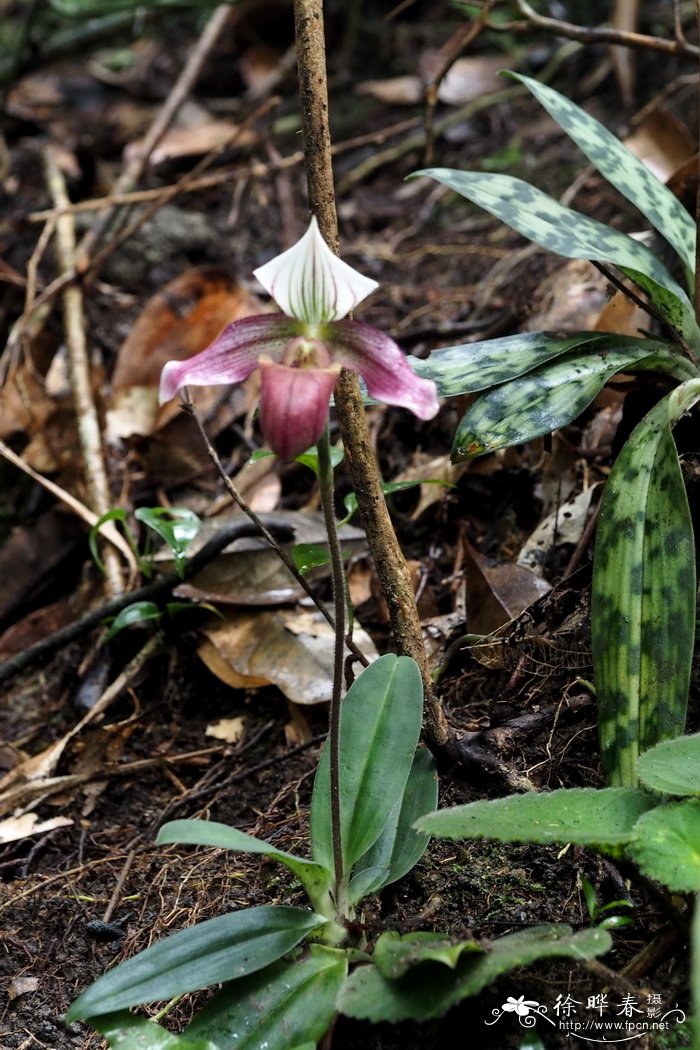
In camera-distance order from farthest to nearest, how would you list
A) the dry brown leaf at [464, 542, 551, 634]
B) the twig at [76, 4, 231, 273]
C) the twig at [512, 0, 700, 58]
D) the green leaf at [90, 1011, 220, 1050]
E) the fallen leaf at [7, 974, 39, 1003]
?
1. the twig at [76, 4, 231, 273]
2. the twig at [512, 0, 700, 58]
3. the dry brown leaf at [464, 542, 551, 634]
4. the fallen leaf at [7, 974, 39, 1003]
5. the green leaf at [90, 1011, 220, 1050]

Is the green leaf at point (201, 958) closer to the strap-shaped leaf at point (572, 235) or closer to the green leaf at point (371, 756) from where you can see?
the green leaf at point (371, 756)

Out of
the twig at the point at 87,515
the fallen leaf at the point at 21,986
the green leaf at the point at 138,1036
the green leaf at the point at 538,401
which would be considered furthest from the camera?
the twig at the point at 87,515

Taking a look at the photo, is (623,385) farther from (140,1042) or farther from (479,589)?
(140,1042)

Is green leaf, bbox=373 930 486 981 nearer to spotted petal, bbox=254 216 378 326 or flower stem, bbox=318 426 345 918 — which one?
flower stem, bbox=318 426 345 918

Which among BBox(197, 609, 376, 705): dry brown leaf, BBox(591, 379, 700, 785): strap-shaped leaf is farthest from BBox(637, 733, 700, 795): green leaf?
BBox(197, 609, 376, 705): dry brown leaf

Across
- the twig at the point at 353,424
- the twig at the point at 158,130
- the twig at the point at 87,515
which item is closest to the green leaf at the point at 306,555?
the twig at the point at 353,424

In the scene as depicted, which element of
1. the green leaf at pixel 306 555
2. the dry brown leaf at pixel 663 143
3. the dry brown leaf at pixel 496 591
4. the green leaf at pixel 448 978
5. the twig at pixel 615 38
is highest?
the twig at pixel 615 38

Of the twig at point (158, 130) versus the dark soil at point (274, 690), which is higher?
the twig at point (158, 130)
